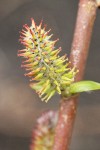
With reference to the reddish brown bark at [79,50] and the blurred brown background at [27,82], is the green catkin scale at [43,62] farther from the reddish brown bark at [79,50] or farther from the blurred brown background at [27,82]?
the blurred brown background at [27,82]

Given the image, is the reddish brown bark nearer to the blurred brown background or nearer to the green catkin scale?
the green catkin scale

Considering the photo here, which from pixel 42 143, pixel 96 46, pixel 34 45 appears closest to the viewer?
pixel 34 45

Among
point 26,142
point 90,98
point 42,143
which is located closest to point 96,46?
point 90,98

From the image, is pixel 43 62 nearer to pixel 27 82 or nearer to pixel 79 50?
pixel 79 50

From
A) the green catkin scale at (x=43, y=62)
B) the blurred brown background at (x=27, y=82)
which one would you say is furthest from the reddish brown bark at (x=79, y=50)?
the blurred brown background at (x=27, y=82)

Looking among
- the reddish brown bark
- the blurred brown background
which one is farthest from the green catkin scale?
the blurred brown background

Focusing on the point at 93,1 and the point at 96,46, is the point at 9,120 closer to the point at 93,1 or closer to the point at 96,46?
the point at 96,46
